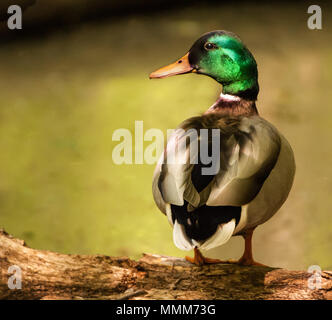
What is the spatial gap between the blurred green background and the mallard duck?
3.32ft

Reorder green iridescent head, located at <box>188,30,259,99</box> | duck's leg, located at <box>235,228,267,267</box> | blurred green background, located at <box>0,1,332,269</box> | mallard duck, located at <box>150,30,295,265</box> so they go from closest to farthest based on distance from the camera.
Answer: mallard duck, located at <box>150,30,295,265</box> → duck's leg, located at <box>235,228,267,267</box> → green iridescent head, located at <box>188,30,259,99</box> → blurred green background, located at <box>0,1,332,269</box>

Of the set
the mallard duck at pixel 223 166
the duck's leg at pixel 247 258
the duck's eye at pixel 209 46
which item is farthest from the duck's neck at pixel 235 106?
the duck's leg at pixel 247 258

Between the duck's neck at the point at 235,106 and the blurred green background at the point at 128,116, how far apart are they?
3.17ft

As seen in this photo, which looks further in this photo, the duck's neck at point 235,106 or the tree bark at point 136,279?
the duck's neck at point 235,106

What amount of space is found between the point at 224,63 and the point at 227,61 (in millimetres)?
12

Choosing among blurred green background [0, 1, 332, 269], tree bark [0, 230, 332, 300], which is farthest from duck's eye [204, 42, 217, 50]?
blurred green background [0, 1, 332, 269]

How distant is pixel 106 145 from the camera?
10.6 ft

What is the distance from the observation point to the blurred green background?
10.2 ft

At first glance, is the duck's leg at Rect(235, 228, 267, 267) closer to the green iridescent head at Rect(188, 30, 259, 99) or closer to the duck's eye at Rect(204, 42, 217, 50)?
the green iridescent head at Rect(188, 30, 259, 99)

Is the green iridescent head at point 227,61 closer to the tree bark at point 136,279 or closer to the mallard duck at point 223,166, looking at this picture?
the mallard duck at point 223,166

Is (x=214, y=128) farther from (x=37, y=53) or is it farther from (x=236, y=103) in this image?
(x=37, y=53)

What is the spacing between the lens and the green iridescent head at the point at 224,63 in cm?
208

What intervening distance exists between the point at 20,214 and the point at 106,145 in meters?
0.58
